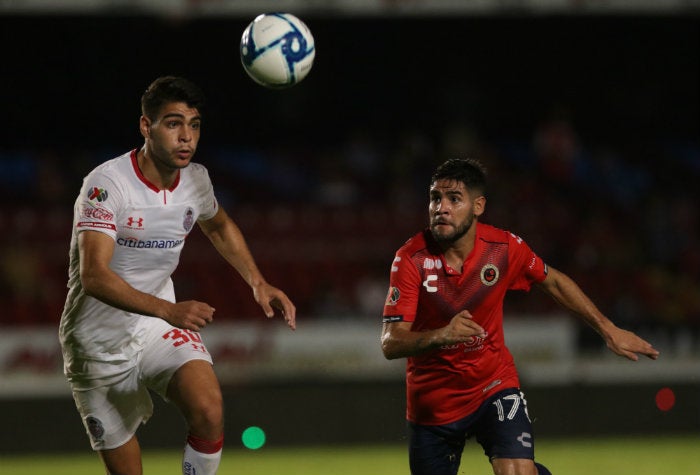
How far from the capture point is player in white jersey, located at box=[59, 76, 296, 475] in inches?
191

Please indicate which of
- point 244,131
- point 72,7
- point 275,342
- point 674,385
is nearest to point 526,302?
point 674,385

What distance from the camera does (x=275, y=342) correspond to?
35.0 feet

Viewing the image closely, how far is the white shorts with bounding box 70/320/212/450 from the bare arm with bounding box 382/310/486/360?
856 mm

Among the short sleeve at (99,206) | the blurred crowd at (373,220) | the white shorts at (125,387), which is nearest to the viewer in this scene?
the short sleeve at (99,206)

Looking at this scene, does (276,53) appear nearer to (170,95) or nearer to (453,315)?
(170,95)

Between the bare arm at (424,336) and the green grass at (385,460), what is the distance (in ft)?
11.7

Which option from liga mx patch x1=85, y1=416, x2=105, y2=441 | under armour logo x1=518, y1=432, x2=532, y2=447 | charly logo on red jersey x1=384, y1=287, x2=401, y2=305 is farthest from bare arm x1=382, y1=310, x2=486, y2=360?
liga mx patch x1=85, y1=416, x2=105, y2=441

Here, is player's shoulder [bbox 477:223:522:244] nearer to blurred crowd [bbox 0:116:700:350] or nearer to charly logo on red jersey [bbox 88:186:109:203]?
charly logo on red jersey [bbox 88:186:109:203]

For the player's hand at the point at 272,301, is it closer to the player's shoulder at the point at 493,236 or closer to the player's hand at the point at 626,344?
the player's shoulder at the point at 493,236

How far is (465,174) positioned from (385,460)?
4.69 metres

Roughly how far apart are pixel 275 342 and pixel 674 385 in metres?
3.78

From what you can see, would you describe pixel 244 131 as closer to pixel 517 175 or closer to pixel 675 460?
pixel 517 175

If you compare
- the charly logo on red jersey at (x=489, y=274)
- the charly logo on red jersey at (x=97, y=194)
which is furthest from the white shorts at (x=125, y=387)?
the charly logo on red jersey at (x=489, y=274)

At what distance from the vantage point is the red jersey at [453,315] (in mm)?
5078
